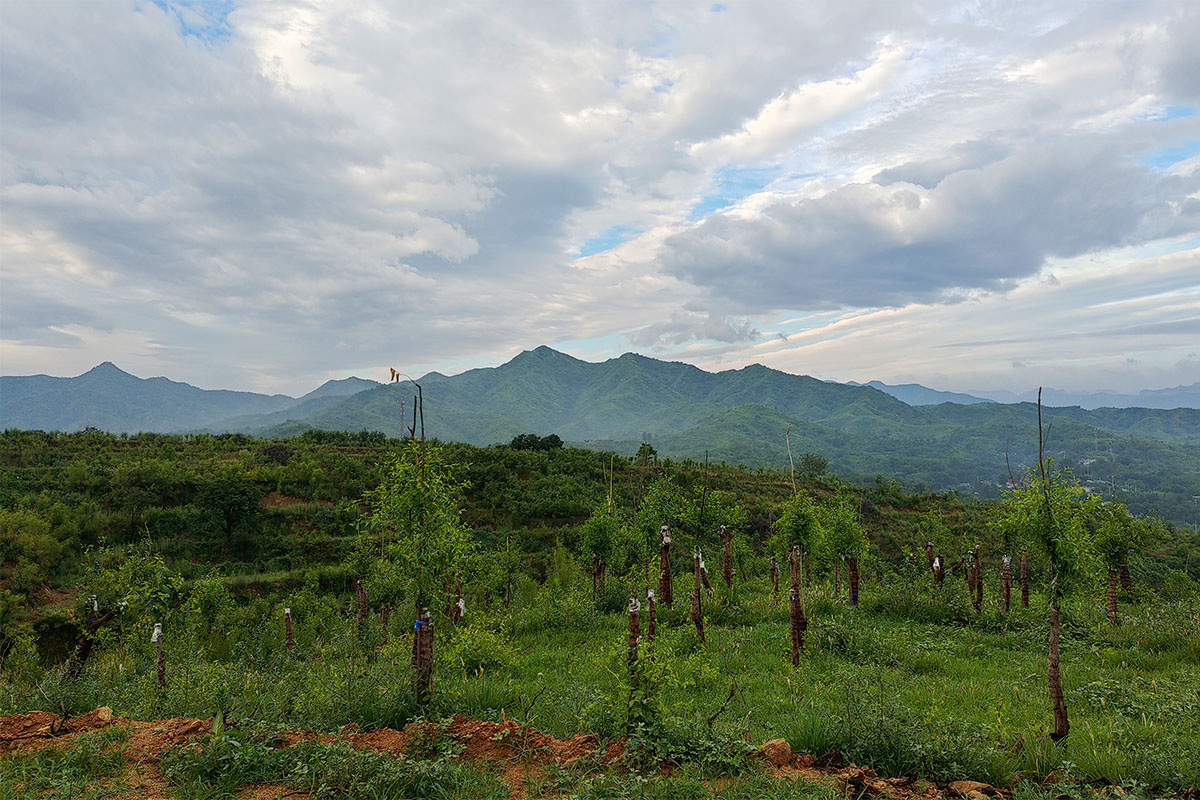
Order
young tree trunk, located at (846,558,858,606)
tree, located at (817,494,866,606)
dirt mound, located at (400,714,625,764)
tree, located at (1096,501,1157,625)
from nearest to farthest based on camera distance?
1. dirt mound, located at (400,714,625,764)
2. young tree trunk, located at (846,558,858,606)
3. tree, located at (1096,501,1157,625)
4. tree, located at (817,494,866,606)

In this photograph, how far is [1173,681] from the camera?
397 inches

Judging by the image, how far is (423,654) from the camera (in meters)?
7.78

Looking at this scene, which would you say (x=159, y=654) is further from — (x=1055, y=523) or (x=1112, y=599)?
(x=1112, y=599)

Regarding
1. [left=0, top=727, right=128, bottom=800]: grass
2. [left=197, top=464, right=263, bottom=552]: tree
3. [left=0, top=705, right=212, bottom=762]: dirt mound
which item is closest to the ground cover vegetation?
[left=0, top=727, right=128, bottom=800]: grass

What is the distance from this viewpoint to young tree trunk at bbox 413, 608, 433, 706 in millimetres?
7770

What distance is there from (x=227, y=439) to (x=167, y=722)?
67737mm

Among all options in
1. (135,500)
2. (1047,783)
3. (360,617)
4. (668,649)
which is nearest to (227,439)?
(135,500)

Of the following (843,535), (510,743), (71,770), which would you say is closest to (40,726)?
(71,770)

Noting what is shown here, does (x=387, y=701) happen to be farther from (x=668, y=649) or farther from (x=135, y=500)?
(x=135, y=500)

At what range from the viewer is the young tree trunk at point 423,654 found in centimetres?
777

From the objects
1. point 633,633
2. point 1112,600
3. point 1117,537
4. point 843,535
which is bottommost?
point 1112,600

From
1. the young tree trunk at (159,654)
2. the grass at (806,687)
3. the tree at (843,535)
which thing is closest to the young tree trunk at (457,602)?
the grass at (806,687)

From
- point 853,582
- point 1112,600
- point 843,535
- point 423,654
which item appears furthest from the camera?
point 843,535

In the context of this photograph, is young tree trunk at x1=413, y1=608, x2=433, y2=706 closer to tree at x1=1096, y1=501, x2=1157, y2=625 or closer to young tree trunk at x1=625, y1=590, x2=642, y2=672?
young tree trunk at x1=625, y1=590, x2=642, y2=672
